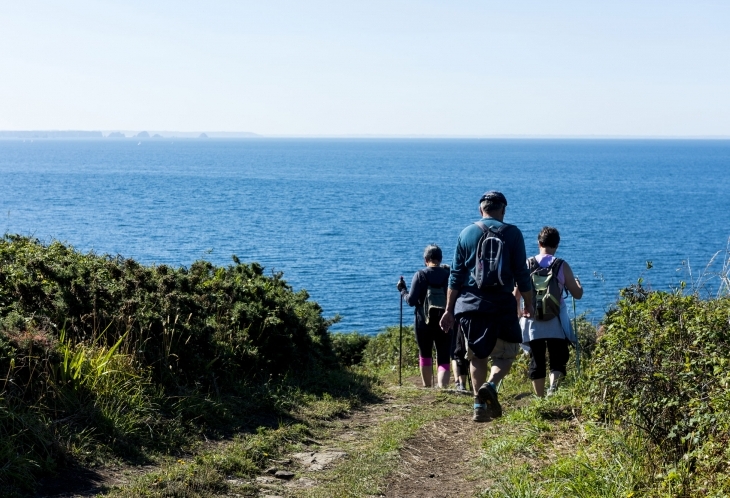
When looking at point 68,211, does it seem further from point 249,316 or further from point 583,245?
point 249,316

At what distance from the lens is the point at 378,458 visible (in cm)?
679

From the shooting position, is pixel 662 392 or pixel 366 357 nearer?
pixel 662 392

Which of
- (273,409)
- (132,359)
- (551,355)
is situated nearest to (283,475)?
(273,409)

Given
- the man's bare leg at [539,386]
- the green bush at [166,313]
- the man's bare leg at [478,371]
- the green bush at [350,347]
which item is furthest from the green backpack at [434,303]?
the green bush at [350,347]

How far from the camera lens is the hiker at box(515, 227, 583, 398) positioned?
8484 mm

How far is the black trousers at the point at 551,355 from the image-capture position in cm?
871

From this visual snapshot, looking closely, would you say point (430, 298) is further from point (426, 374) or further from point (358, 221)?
point (358, 221)

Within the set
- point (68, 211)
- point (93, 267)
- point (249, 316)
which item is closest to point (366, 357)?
point (249, 316)

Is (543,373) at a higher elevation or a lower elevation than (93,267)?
lower

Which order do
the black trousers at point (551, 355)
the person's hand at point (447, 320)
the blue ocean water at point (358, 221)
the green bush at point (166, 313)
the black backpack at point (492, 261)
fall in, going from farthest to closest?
1. the blue ocean water at point (358, 221)
2. the black trousers at point (551, 355)
3. the green bush at point (166, 313)
4. the person's hand at point (447, 320)
5. the black backpack at point (492, 261)

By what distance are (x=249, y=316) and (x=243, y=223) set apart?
55.0 m

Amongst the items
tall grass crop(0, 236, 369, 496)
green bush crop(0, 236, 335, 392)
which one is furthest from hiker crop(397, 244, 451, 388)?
green bush crop(0, 236, 335, 392)

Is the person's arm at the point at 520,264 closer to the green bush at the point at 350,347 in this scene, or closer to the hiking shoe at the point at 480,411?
the hiking shoe at the point at 480,411

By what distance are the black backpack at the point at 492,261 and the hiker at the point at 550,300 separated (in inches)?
50.8
